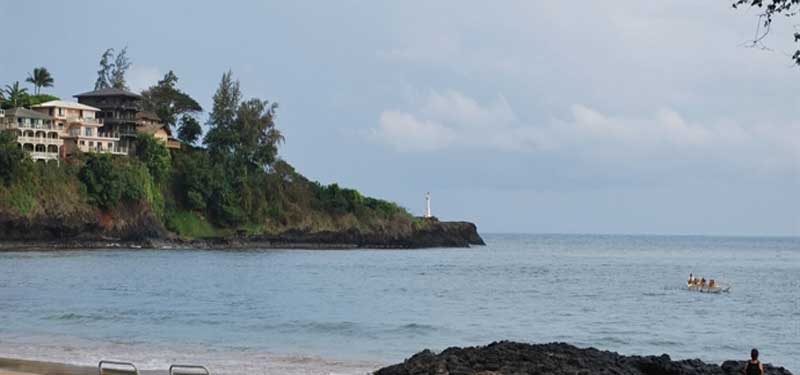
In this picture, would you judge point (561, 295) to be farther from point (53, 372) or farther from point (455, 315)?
point (53, 372)

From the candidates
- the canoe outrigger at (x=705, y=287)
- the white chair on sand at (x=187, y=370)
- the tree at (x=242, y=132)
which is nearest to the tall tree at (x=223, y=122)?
the tree at (x=242, y=132)

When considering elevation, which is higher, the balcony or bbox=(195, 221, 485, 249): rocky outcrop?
the balcony

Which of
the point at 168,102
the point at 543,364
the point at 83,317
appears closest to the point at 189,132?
the point at 168,102

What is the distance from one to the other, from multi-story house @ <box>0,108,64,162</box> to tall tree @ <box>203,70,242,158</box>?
56.5 ft

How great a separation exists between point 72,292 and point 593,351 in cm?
2943

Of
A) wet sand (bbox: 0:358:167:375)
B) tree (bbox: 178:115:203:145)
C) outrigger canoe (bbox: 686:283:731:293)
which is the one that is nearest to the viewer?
wet sand (bbox: 0:358:167:375)

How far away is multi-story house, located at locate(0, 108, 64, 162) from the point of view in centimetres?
9417

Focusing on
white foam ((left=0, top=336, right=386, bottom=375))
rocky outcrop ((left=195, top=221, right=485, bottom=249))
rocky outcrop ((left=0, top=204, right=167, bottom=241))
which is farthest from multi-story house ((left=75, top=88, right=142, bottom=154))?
white foam ((left=0, top=336, right=386, bottom=375))

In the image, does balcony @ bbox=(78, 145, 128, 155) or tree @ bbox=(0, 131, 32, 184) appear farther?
balcony @ bbox=(78, 145, 128, 155)

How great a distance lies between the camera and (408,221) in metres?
125

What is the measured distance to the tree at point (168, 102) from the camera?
11712 centimetres

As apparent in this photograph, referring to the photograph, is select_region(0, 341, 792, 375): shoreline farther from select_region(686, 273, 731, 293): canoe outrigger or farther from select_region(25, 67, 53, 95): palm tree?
select_region(25, 67, 53, 95): palm tree

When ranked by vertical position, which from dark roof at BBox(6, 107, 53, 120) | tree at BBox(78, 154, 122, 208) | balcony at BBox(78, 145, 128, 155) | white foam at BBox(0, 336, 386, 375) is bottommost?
white foam at BBox(0, 336, 386, 375)

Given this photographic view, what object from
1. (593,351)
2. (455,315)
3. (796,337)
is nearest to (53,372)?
(593,351)
